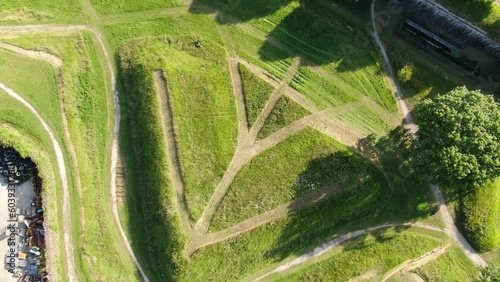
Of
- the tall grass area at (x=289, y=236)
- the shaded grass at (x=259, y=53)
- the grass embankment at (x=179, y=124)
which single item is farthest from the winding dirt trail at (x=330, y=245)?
the shaded grass at (x=259, y=53)

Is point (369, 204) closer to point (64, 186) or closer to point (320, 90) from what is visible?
point (320, 90)

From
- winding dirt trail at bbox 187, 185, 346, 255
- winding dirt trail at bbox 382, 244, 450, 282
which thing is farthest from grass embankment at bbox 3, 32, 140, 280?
winding dirt trail at bbox 382, 244, 450, 282

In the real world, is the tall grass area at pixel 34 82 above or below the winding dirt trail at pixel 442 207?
above

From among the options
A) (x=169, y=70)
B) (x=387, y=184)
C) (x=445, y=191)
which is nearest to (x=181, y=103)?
(x=169, y=70)

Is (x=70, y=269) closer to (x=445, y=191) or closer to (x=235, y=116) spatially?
(x=235, y=116)

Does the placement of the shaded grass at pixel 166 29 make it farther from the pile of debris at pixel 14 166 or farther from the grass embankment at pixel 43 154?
the pile of debris at pixel 14 166

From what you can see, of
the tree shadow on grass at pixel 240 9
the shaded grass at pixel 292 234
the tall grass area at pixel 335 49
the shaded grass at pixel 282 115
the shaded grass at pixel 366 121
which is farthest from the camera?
the tree shadow on grass at pixel 240 9

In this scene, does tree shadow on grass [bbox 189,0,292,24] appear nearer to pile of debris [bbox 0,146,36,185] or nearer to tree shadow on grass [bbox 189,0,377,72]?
tree shadow on grass [bbox 189,0,377,72]
